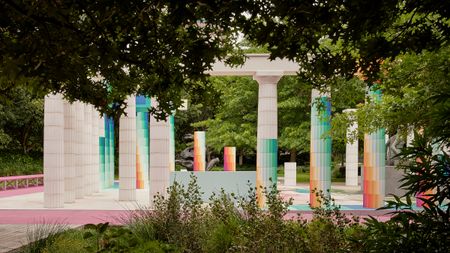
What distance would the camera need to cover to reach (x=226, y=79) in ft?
146

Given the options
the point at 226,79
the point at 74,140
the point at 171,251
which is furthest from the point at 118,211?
the point at 226,79

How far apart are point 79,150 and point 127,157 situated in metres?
2.25

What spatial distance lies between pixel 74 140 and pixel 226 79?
890 inches

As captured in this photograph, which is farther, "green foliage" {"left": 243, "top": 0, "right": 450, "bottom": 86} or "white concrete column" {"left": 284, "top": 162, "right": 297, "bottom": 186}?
"white concrete column" {"left": 284, "top": 162, "right": 297, "bottom": 186}

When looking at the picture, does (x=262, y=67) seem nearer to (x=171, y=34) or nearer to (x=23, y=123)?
(x=171, y=34)

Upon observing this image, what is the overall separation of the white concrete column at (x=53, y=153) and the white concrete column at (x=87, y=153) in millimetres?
4606

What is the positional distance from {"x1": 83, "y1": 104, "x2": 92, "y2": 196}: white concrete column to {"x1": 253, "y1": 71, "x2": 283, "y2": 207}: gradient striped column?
8.74m

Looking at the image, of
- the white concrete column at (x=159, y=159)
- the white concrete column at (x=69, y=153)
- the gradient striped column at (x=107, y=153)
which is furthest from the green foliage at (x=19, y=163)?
the white concrete column at (x=159, y=159)

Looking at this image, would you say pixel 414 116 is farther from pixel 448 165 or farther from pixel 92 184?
pixel 92 184

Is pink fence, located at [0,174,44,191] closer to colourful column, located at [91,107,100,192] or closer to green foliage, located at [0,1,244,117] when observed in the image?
colourful column, located at [91,107,100,192]

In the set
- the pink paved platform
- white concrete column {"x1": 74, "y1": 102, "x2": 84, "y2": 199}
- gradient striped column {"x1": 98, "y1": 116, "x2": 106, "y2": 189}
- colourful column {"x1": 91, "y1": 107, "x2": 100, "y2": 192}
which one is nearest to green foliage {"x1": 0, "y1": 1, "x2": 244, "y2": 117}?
the pink paved platform

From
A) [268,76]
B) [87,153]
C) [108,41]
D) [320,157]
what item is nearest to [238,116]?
[87,153]

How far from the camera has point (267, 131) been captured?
20.2 meters

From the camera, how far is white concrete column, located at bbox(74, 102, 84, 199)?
23.6 metres
